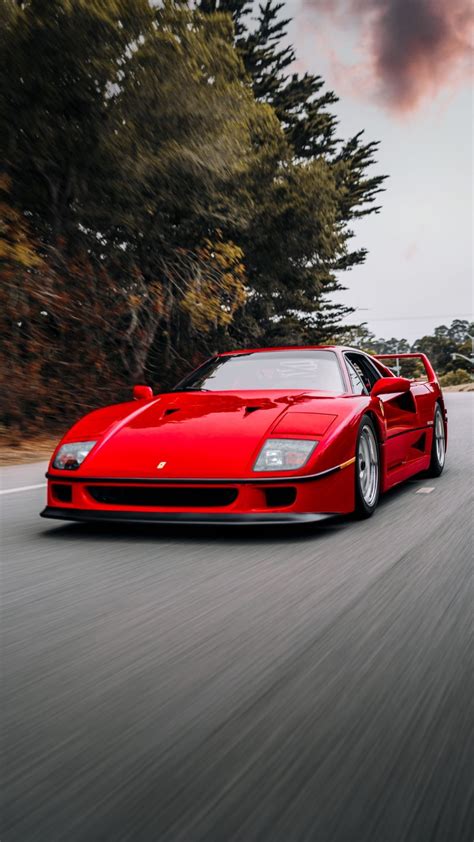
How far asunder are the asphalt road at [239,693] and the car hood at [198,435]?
0.44 meters

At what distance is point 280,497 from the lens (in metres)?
5.00

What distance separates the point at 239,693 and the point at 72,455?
294cm

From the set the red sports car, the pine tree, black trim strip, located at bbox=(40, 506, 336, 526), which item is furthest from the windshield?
the pine tree

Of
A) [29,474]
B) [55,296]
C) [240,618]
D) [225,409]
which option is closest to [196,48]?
[55,296]

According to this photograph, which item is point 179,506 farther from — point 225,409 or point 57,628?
point 57,628

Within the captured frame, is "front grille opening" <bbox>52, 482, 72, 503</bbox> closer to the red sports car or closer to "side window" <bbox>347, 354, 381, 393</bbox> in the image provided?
the red sports car

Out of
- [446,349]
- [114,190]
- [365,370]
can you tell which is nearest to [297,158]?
[114,190]

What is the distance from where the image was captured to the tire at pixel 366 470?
559cm

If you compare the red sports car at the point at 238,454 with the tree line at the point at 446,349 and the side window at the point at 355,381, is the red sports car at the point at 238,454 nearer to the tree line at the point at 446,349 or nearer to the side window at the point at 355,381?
the side window at the point at 355,381

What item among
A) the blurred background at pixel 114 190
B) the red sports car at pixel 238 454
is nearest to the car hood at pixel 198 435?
the red sports car at pixel 238 454

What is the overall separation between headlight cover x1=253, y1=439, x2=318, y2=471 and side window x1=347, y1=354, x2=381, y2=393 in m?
1.66

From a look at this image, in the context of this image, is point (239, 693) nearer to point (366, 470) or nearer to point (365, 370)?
point (366, 470)

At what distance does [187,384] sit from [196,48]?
11207mm

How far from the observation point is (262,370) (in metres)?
6.59
